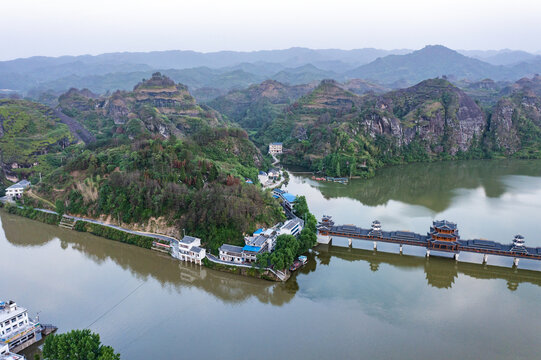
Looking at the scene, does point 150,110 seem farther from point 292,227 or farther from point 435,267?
point 435,267

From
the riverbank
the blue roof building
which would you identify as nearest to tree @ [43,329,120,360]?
the riverbank

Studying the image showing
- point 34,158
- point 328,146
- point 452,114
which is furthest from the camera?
point 452,114

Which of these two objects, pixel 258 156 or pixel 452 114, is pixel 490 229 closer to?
pixel 258 156

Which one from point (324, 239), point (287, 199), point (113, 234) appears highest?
point (287, 199)

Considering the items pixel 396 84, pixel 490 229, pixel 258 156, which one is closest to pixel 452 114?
pixel 258 156

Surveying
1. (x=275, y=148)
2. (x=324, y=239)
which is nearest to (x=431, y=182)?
(x=324, y=239)

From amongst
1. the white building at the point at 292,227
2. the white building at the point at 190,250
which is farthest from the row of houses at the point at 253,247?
the white building at the point at 190,250

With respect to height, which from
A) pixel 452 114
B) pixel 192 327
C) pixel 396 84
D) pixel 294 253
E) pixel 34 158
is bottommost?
pixel 192 327

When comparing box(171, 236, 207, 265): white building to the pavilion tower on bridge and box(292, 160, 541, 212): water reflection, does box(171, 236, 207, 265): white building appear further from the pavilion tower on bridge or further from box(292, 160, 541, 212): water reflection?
box(292, 160, 541, 212): water reflection
